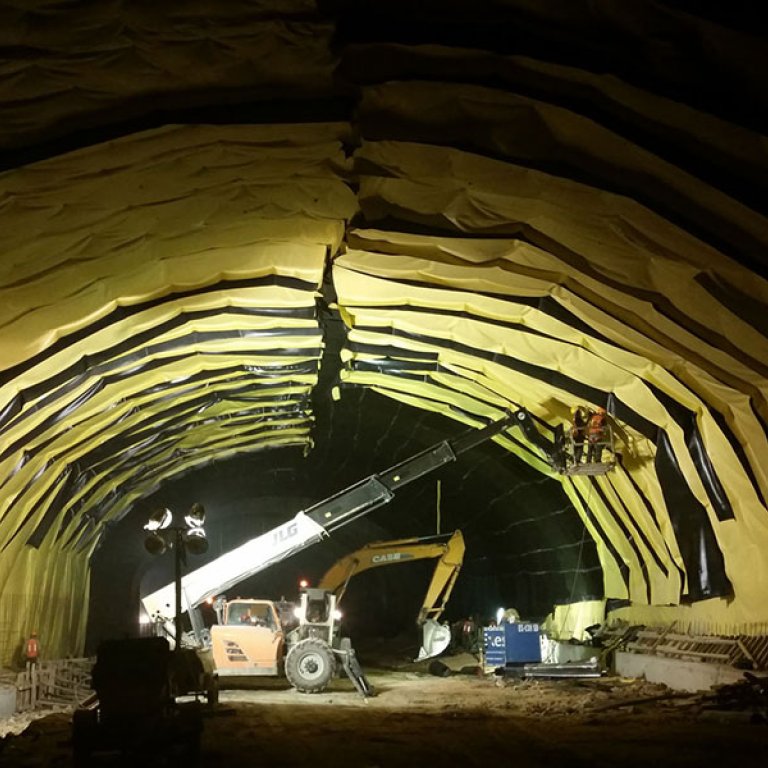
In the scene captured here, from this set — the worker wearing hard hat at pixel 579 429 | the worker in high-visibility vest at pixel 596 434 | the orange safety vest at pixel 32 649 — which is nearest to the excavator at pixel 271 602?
the worker wearing hard hat at pixel 579 429

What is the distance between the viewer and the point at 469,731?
1098cm

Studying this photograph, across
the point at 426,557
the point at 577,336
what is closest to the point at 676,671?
the point at 577,336

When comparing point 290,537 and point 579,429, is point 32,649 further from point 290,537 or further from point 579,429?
point 579,429

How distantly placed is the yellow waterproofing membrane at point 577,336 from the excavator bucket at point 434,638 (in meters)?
5.66

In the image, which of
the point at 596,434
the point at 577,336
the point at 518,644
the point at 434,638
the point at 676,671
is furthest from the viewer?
the point at 434,638

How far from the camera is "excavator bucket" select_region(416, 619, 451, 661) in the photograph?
22.4 m

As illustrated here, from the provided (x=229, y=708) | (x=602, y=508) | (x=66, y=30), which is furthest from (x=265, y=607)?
(x=66, y=30)

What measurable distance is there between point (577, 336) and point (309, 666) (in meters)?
8.35

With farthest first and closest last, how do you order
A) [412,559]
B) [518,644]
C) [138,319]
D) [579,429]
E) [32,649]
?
1. [412,559]
2. [518,644]
3. [32,649]
4. [579,429]
5. [138,319]

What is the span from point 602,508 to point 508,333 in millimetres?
6163

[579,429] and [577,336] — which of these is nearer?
[577,336]

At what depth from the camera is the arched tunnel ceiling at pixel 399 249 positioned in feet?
21.7

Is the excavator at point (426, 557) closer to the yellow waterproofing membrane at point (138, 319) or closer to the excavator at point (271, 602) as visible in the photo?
the excavator at point (271, 602)

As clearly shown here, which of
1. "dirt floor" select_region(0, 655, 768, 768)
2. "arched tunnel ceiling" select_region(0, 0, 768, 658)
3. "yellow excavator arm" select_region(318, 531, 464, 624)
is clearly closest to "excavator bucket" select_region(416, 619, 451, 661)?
"yellow excavator arm" select_region(318, 531, 464, 624)
